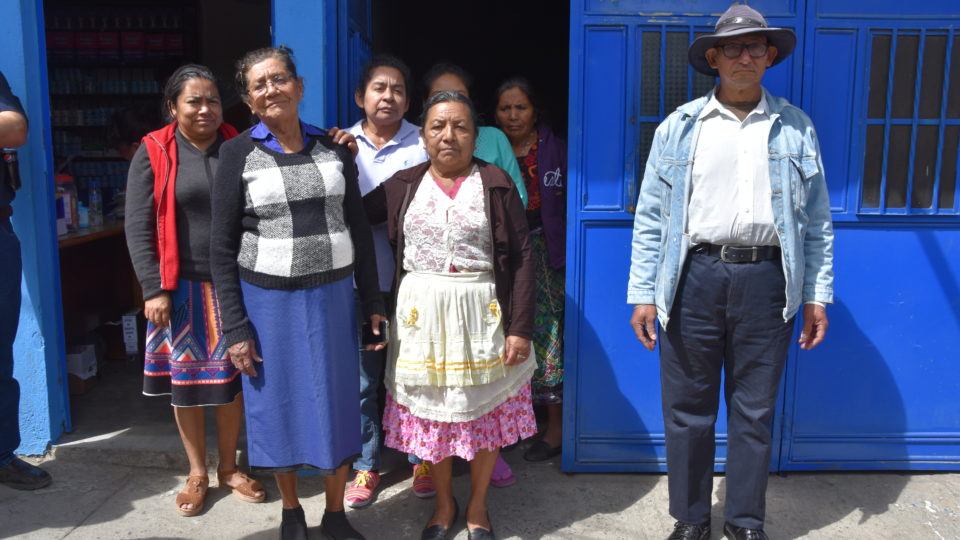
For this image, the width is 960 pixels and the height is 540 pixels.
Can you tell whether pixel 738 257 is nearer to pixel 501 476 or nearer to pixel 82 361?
pixel 501 476

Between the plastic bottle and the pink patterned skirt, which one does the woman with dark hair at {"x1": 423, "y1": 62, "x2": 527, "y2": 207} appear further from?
the plastic bottle

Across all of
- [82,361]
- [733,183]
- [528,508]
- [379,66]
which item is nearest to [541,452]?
[528,508]

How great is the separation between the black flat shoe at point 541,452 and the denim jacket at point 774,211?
3.72 feet

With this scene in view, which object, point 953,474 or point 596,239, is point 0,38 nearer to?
point 596,239

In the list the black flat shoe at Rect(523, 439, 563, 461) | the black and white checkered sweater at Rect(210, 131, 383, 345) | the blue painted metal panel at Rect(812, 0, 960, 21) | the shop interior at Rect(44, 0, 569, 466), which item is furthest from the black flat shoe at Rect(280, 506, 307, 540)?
the shop interior at Rect(44, 0, 569, 466)

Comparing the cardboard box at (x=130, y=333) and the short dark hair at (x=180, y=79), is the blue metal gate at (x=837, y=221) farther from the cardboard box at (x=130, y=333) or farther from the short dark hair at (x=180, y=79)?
the cardboard box at (x=130, y=333)

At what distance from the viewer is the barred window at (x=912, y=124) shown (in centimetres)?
332

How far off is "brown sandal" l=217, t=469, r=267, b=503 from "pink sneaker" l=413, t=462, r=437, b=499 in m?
0.65

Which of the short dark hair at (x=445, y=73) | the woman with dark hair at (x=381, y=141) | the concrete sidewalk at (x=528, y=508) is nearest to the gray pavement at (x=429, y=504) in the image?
the concrete sidewalk at (x=528, y=508)

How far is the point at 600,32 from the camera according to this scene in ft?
10.9

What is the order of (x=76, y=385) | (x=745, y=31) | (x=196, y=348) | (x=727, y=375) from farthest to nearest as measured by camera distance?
1. (x=76, y=385)
2. (x=196, y=348)
3. (x=727, y=375)
4. (x=745, y=31)

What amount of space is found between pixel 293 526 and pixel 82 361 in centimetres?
216

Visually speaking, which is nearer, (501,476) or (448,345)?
(448,345)

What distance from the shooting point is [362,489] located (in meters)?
3.33
